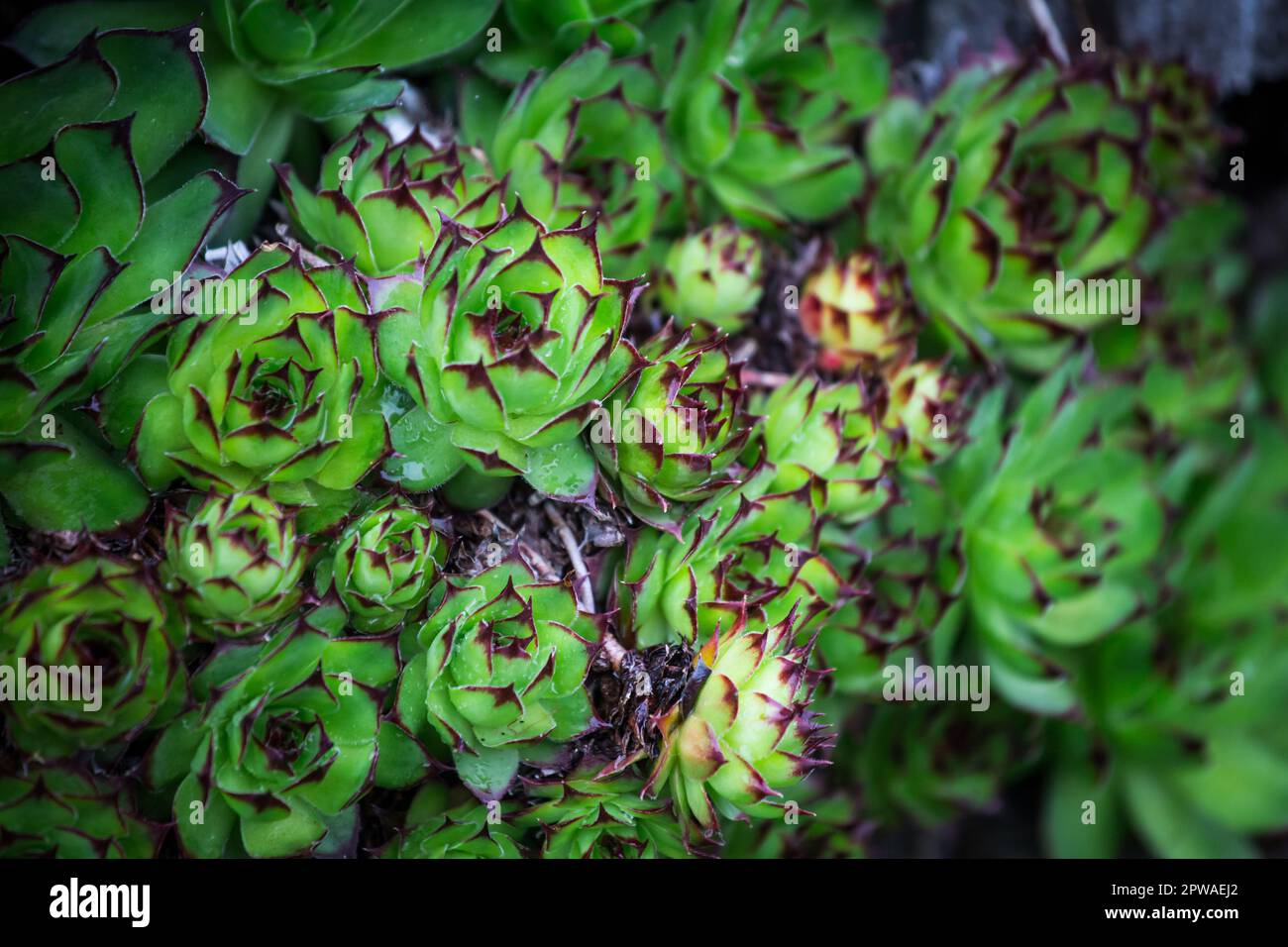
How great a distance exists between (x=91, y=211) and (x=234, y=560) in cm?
44

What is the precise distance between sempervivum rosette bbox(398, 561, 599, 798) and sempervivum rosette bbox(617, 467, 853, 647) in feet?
0.32

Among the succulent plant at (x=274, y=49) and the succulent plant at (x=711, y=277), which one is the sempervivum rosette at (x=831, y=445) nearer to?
the succulent plant at (x=711, y=277)

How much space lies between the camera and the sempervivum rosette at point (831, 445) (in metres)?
1.43

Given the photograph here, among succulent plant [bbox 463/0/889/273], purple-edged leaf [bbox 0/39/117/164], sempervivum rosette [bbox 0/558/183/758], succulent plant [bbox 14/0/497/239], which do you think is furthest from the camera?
succulent plant [bbox 463/0/889/273]

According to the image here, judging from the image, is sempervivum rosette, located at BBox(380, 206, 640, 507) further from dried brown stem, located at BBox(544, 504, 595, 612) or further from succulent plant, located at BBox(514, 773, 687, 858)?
succulent plant, located at BBox(514, 773, 687, 858)

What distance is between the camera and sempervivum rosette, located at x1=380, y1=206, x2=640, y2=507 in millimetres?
1179

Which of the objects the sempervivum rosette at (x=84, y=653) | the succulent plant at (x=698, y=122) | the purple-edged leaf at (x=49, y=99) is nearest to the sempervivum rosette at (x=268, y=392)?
the sempervivum rosette at (x=84, y=653)

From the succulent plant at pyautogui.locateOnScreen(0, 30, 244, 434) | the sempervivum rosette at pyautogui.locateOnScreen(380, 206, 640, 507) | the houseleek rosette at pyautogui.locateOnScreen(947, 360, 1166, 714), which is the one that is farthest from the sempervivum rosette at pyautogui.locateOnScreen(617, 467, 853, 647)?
the succulent plant at pyautogui.locateOnScreen(0, 30, 244, 434)

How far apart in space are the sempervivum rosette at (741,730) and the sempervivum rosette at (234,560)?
44 centimetres

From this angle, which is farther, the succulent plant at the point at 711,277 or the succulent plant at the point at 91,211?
the succulent plant at the point at 711,277

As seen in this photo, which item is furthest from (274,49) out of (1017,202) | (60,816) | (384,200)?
(1017,202)
